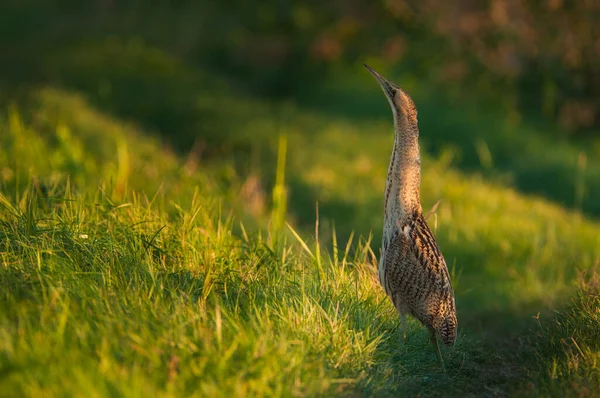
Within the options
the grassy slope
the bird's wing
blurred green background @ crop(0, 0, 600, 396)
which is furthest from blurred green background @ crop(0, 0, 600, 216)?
the bird's wing

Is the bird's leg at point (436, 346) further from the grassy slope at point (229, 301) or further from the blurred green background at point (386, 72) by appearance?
the blurred green background at point (386, 72)

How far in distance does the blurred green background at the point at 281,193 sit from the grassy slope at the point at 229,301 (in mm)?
18

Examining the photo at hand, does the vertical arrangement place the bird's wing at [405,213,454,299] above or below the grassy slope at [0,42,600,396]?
above

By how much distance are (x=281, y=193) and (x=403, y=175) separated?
1195 mm

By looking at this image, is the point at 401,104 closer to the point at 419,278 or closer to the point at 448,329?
the point at 419,278

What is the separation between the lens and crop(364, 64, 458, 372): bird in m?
4.95

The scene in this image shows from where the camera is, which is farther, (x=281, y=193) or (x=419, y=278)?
(x=281, y=193)

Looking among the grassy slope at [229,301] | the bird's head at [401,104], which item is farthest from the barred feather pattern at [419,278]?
the bird's head at [401,104]

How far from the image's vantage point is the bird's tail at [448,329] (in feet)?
16.3

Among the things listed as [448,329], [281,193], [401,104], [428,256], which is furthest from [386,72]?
[448,329]

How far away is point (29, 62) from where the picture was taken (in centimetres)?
1684

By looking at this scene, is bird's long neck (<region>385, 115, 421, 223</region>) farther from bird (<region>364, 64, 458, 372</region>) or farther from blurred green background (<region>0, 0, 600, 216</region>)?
blurred green background (<region>0, 0, 600, 216</region>)

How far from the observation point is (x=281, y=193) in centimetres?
595

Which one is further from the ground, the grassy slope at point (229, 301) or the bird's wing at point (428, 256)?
the bird's wing at point (428, 256)
